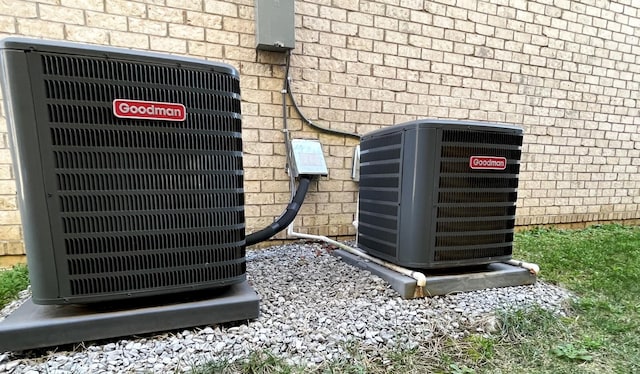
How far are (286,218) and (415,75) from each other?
72.8 inches

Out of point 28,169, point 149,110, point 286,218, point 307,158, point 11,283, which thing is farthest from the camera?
point 307,158

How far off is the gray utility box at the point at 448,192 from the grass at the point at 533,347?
40cm

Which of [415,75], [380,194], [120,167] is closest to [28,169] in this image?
[120,167]

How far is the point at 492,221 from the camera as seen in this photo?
1.77 meters

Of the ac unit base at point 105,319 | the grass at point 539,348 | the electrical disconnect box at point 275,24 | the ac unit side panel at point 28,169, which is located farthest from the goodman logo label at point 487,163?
the ac unit side panel at point 28,169

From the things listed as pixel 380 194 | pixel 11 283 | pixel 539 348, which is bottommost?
pixel 539 348

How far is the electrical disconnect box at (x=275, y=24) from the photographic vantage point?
2256 millimetres

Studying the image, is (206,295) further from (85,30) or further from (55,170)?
(85,30)

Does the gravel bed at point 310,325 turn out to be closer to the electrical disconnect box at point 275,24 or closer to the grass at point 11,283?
the grass at point 11,283

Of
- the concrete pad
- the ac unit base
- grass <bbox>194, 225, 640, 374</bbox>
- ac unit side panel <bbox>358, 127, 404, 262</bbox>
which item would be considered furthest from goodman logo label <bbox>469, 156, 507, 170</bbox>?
the ac unit base

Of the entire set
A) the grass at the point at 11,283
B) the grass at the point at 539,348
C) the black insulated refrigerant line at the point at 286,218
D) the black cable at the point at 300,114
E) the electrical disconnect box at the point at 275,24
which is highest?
the electrical disconnect box at the point at 275,24

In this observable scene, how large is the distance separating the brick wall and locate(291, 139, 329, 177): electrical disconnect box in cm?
11

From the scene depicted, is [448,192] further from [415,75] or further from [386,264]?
[415,75]

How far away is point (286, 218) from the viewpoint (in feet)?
7.48
